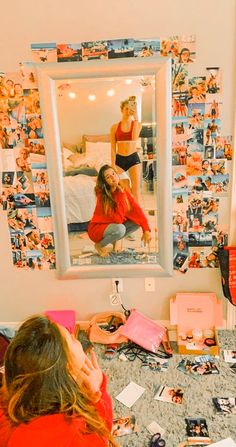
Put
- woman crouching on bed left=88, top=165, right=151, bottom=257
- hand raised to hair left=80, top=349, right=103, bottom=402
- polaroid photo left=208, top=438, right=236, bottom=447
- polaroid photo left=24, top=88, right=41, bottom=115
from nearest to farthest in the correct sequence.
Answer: hand raised to hair left=80, top=349, right=103, bottom=402 → polaroid photo left=208, top=438, right=236, bottom=447 → polaroid photo left=24, top=88, right=41, bottom=115 → woman crouching on bed left=88, top=165, right=151, bottom=257

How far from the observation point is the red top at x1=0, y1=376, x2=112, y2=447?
1.08 metres

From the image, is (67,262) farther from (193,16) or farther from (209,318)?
(193,16)

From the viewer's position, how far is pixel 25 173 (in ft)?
7.13

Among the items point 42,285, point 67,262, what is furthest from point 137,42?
point 42,285

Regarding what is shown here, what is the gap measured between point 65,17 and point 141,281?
148 centimetres

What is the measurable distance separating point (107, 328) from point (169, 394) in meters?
0.57

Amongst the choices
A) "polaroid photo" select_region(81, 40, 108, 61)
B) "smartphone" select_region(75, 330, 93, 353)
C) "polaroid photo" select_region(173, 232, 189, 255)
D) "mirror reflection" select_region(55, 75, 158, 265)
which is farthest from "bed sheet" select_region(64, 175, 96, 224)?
"smartphone" select_region(75, 330, 93, 353)

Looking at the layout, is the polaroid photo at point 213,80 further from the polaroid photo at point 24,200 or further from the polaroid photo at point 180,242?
the polaroid photo at point 24,200

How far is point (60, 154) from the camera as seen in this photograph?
2109 millimetres

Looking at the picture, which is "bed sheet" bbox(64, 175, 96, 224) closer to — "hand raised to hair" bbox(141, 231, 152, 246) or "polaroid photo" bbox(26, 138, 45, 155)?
"polaroid photo" bbox(26, 138, 45, 155)

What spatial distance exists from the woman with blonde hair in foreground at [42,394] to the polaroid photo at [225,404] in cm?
84

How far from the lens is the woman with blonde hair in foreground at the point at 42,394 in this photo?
1110 mm

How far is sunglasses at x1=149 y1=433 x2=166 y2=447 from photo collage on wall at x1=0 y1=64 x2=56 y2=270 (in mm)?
1072

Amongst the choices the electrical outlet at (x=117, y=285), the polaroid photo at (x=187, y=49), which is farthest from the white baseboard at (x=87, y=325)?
the polaroid photo at (x=187, y=49)
